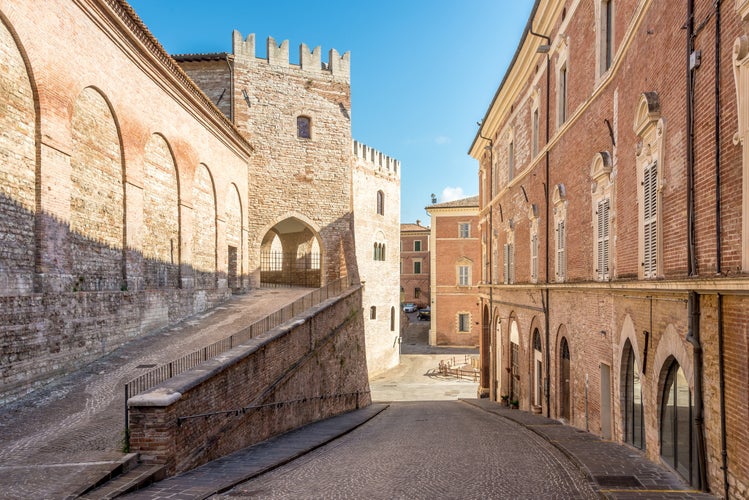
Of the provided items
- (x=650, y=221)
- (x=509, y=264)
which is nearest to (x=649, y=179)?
(x=650, y=221)

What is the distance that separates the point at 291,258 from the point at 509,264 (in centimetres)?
1423

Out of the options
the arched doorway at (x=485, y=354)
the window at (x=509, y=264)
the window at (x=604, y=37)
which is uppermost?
the window at (x=604, y=37)

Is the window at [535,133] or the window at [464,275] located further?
the window at [464,275]

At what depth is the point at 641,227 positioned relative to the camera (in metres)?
7.86

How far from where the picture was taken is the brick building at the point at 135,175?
9.58 m

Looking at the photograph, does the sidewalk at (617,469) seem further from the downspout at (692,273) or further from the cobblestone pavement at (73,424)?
the cobblestone pavement at (73,424)

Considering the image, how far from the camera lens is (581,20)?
11.0 metres

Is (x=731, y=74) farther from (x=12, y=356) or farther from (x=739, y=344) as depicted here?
(x=12, y=356)

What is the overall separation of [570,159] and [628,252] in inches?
153

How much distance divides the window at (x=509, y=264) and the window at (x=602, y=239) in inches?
306

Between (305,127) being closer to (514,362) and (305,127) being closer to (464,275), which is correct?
(514,362)

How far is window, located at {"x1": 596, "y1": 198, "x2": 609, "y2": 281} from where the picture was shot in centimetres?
954

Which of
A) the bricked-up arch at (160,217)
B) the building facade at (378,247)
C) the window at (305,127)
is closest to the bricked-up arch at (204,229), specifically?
the bricked-up arch at (160,217)

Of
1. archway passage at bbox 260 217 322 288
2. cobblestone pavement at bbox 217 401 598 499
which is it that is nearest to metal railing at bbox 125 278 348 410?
cobblestone pavement at bbox 217 401 598 499
